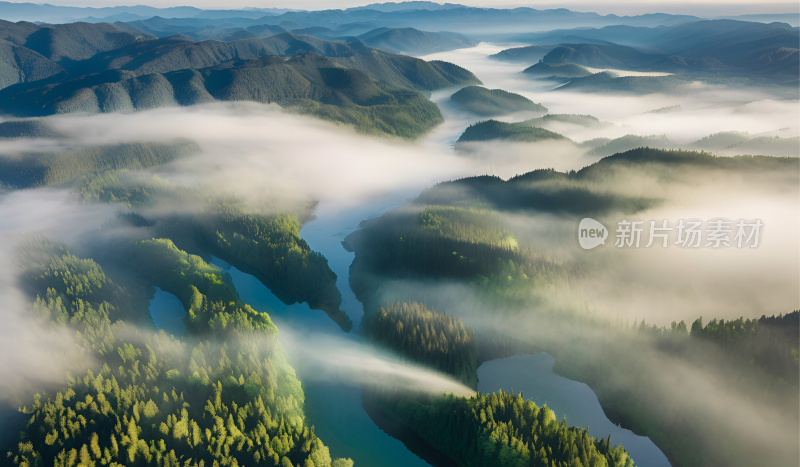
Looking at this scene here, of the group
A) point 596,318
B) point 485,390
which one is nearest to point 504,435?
point 485,390

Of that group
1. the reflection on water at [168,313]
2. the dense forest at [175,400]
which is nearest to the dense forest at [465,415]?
the dense forest at [175,400]

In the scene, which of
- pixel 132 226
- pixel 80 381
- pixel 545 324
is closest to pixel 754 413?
pixel 545 324

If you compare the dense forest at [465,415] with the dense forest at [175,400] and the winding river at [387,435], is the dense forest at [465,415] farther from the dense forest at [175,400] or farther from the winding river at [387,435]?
the dense forest at [175,400]

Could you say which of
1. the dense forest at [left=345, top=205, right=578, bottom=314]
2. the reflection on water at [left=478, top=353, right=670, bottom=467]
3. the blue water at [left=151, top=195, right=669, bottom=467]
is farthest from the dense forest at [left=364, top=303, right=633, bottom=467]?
the dense forest at [left=345, top=205, right=578, bottom=314]

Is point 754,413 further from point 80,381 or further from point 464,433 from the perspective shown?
point 80,381

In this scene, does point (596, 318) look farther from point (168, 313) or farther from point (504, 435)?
point (168, 313)
